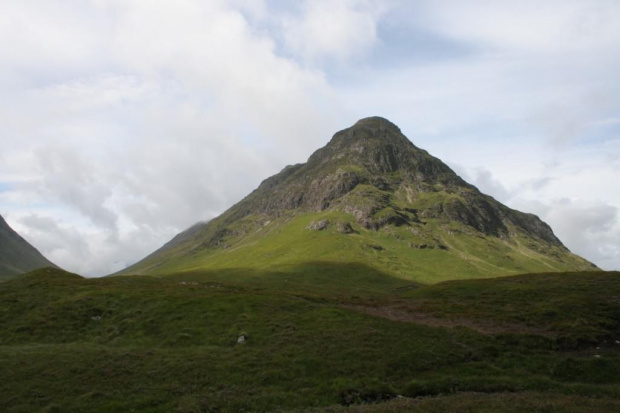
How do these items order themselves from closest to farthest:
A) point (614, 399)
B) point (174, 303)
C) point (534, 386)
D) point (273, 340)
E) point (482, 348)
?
point (614, 399)
point (534, 386)
point (482, 348)
point (273, 340)
point (174, 303)

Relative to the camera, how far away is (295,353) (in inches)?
1407

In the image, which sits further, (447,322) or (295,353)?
(447,322)

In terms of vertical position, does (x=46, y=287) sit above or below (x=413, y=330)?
above

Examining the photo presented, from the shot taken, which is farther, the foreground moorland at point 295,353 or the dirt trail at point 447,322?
the dirt trail at point 447,322

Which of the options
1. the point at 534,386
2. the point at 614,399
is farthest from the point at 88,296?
the point at 614,399

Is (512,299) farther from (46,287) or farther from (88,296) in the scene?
(46,287)

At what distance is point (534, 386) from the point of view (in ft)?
94.8

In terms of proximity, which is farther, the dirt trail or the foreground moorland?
the dirt trail

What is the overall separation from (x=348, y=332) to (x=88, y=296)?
39381 millimetres

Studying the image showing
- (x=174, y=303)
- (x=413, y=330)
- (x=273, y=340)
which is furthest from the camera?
(x=174, y=303)

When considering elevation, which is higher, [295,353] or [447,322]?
[447,322]

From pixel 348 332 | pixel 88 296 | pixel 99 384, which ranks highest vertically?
pixel 88 296

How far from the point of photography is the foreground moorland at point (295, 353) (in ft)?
88.9

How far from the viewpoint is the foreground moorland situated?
2709 centimetres
